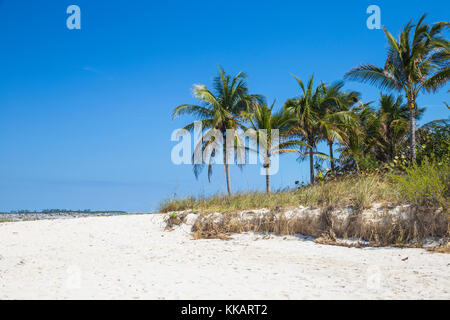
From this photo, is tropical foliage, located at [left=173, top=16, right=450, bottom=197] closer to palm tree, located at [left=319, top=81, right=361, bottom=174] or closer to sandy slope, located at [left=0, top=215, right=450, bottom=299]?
palm tree, located at [left=319, top=81, right=361, bottom=174]

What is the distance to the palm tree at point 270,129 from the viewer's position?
64.1 feet

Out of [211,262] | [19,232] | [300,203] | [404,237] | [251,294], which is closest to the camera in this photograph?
[251,294]

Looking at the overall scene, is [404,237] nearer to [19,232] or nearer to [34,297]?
[34,297]

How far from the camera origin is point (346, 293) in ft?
14.9

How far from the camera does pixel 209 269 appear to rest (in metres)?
5.81

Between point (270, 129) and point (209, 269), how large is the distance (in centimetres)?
1466

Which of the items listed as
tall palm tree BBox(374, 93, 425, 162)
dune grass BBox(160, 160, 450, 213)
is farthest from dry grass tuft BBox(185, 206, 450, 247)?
tall palm tree BBox(374, 93, 425, 162)

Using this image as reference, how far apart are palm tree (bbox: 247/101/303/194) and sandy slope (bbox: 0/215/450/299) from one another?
34.6 feet

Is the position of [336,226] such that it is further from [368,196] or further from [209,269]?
[209,269]

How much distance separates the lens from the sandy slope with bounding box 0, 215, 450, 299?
4.57m

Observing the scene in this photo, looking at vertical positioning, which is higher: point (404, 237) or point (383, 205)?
point (383, 205)

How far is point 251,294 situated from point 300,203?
6.13 meters
